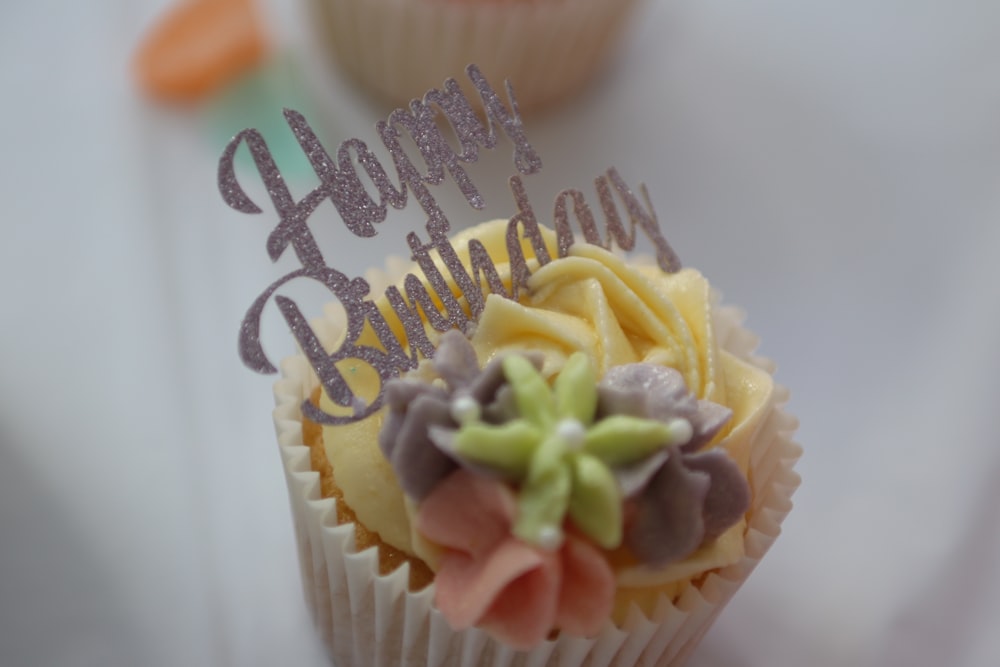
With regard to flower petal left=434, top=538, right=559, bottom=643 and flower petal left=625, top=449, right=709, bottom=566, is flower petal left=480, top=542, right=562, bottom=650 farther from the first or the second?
flower petal left=625, top=449, right=709, bottom=566

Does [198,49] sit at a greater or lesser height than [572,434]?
greater

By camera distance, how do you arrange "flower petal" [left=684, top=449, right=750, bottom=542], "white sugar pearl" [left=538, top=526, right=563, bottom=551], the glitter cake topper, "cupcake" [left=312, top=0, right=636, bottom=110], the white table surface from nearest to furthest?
1. "white sugar pearl" [left=538, top=526, right=563, bottom=551]
2. "flower petal" [left=684, top=449, right=750, bottom=542]
3. the glitter cake topper
4. the white table surface
5. "cupcake" [left=312, top=0, right=636, bottom=110]

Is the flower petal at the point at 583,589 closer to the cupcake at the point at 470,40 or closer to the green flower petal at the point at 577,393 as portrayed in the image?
the green flower petal at the point at 577,393

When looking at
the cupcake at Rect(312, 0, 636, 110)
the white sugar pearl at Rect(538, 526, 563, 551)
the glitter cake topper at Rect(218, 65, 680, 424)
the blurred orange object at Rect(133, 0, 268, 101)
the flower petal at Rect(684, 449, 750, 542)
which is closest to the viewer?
the white sugar pearl at Rect(538, 526, 563, 551)

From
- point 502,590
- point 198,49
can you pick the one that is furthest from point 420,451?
point 198,49

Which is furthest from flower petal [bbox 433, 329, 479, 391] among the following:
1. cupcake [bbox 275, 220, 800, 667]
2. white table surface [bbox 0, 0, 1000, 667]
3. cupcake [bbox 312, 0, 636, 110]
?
cupcake [bbox 312, 0, 636, 110]

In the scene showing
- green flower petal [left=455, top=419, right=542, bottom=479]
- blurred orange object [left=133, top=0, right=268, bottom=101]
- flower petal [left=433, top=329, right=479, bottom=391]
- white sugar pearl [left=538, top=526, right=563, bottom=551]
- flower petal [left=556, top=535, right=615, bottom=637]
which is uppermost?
blurred orange object [left=133, top=0, right=268, bottom=101]

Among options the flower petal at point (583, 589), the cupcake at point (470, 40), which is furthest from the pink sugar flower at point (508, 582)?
the cupcake at point (470, 40)

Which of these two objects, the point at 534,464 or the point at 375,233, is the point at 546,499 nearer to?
the point at 534,464
